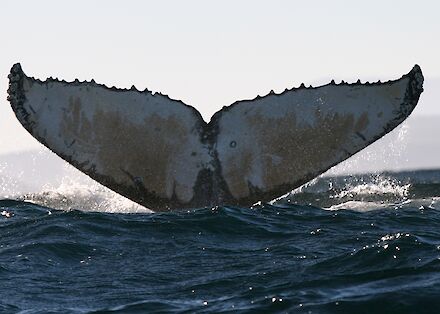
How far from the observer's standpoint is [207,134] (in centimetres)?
1039

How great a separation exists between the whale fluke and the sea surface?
576 millimetres

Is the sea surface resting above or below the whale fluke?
below

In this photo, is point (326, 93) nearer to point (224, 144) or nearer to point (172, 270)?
point (224, 144)

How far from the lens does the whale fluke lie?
394 inches

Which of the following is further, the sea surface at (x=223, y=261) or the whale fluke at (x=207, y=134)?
the whale fluke at (x=207, y=134)

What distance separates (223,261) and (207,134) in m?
1.31

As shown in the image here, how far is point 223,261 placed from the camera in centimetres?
969

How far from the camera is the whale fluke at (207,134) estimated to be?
1000cm

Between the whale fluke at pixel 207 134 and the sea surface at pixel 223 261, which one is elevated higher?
the whale fluke at pixel 207 134

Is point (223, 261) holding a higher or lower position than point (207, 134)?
lower

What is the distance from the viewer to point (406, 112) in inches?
390

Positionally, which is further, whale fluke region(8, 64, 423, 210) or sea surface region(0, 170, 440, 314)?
whale fluke region(8, 64, 423, 210)

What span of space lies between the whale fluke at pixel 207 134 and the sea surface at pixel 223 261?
576mm

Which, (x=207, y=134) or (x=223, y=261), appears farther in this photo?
(x=207, y=134)
